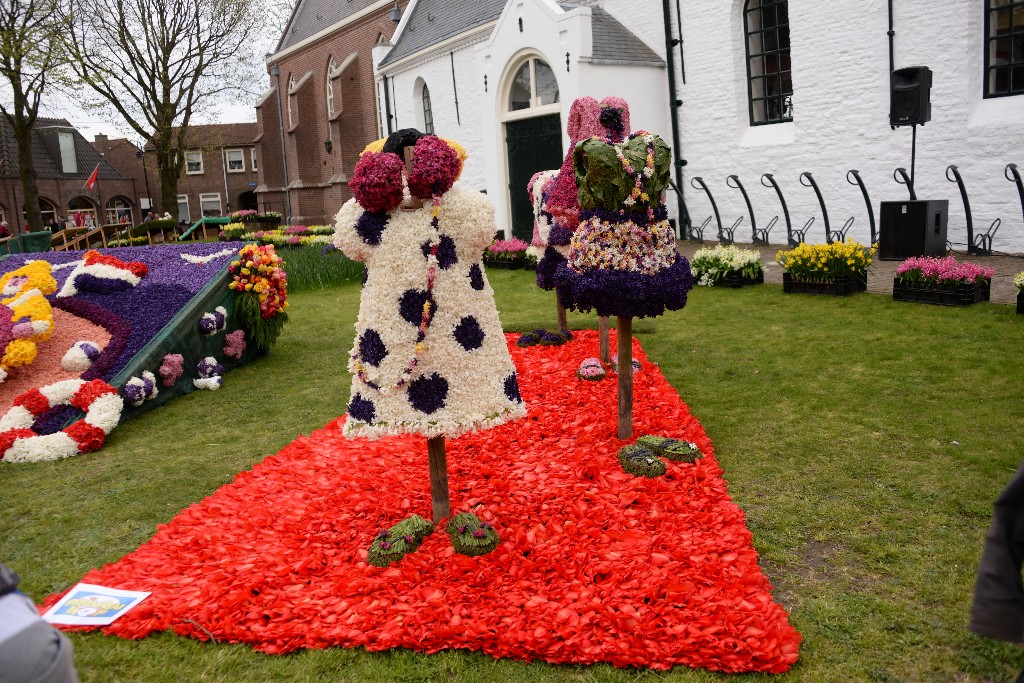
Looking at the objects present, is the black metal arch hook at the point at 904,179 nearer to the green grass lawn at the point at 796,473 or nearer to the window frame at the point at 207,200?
the green grass lawn at the point at 796,473

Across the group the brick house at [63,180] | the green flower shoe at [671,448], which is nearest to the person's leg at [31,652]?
the green flower shoe at [671,448]

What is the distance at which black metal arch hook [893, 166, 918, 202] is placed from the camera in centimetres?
1157

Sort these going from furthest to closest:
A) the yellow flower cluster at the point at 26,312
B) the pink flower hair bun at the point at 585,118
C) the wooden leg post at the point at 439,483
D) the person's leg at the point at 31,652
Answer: the yellow flower cluster at the point at 26,312, the pink flower hair bun at the point at 585,118, the wooden leg post at the point at 439,483, the person's leg at the point at 31,652

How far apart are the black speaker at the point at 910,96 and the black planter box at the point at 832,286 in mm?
2829

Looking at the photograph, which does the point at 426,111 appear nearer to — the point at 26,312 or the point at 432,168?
the point at 26,312

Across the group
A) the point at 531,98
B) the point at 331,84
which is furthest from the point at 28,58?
the point at 531,98

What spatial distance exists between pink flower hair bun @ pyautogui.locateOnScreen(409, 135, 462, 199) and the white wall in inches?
412

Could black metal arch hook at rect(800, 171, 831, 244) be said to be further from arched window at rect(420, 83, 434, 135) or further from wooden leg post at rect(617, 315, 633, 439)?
arched window at rect(420, 83, 434, 135)

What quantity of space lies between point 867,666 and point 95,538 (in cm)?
437

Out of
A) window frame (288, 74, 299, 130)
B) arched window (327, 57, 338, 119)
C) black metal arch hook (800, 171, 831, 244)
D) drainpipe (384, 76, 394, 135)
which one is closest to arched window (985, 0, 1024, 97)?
black metal arch hook (800, 171, 831, 244)

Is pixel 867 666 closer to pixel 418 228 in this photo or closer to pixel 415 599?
pixel 415 599

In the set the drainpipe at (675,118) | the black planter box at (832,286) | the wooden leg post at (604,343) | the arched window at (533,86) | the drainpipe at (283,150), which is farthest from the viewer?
the drainpipe at (283,150)

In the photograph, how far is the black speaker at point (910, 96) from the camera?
10.8 m

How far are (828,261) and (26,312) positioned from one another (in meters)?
9.24
